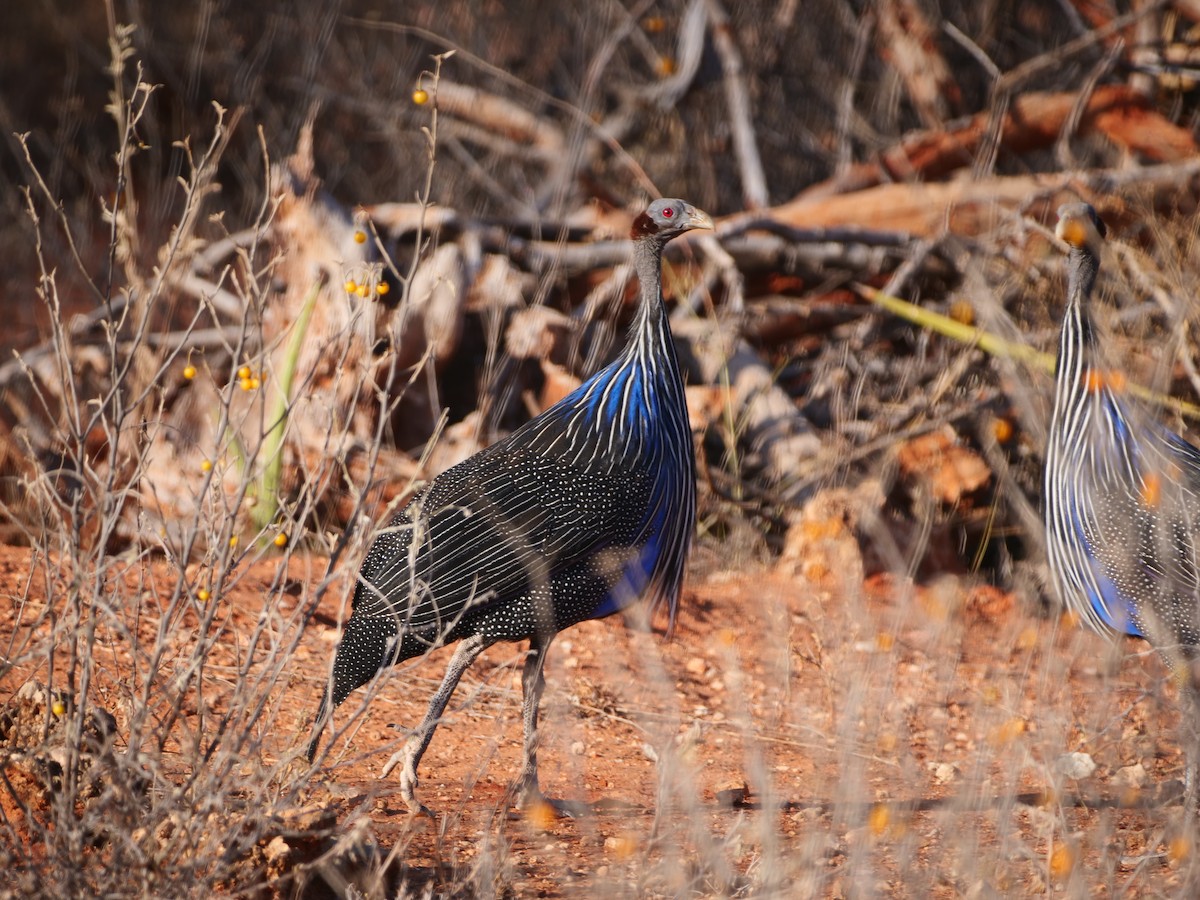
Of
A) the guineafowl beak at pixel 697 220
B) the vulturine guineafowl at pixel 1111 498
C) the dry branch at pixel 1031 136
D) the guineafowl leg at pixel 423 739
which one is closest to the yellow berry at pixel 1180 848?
the vulturine guineafowl at pixel 1111 498

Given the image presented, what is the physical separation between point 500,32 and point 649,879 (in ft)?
26.1

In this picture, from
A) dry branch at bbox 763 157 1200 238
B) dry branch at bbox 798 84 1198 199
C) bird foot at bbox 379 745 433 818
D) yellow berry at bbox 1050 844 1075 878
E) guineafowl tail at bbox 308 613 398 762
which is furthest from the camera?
dry branch at bbox 798 84 1198 199

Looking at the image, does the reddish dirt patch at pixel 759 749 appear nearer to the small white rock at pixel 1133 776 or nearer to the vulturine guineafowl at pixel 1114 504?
the small white rock at pixel 1133 776

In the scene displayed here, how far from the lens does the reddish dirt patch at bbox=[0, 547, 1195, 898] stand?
2.82 metres

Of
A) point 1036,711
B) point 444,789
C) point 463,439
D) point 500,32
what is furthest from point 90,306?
point 1036,711

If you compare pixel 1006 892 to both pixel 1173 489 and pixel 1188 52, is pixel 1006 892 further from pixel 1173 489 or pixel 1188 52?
pixel 1188 52

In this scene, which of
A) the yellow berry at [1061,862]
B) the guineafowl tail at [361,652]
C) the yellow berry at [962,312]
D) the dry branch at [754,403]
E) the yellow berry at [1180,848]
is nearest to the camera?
the yellow berry at [1061,862]

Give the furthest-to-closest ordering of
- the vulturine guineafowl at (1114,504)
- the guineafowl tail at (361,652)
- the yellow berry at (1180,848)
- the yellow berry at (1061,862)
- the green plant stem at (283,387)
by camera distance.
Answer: the green plant stem at (283,387) < the vulturine guineafowl at (1114,504) < the guineafowl tail at (361,652) < the yellow berry at (1180,848) < the yellow berry at (1061,862)

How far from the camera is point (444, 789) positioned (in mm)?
3656

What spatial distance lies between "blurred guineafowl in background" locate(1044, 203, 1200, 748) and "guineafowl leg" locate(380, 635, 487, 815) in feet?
5.72

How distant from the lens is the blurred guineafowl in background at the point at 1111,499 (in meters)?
3.68

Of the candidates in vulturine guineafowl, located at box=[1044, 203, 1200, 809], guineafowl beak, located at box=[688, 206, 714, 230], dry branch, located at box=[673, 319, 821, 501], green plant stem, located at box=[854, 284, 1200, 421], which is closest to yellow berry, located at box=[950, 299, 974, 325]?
green plant stem, located at box=[854, 284, 1200, 421]

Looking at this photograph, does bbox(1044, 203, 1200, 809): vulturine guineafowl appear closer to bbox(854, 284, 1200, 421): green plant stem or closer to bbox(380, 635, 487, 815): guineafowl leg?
bbox(854, 284, 1200, 421): green plant stem

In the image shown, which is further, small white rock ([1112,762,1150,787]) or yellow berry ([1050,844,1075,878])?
small white rock ([1112,762,1150,787])
